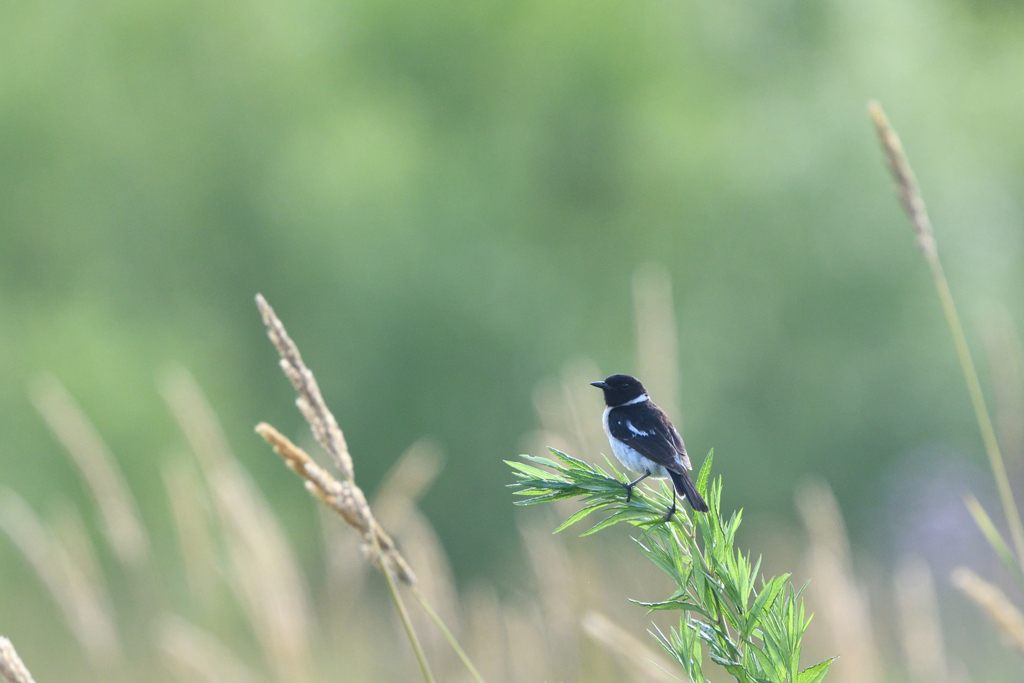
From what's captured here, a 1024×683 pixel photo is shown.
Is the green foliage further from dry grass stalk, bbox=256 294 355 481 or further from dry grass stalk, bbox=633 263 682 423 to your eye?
dry grass stalk, bbox=633 263 682 423

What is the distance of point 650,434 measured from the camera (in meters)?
1.71

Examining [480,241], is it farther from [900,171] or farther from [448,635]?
[448,635]

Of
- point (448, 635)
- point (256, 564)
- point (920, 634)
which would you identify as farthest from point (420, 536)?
point (448, 635)

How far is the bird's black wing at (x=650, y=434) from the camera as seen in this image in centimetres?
159

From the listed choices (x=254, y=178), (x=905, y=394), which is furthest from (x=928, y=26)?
(x=254, y=178)

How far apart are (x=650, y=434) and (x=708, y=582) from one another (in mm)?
799

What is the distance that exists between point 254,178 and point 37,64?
301 cm

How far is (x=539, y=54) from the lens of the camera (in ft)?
42.5

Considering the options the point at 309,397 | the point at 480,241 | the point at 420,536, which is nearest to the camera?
the point at 309,397

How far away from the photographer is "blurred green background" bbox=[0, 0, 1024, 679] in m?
11.6

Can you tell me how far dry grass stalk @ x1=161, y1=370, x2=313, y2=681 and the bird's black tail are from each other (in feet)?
4.12

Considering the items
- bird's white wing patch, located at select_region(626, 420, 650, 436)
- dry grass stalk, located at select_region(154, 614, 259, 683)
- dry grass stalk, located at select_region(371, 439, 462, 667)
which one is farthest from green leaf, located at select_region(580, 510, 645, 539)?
dry grass stalk, located at select_region(154, 614, 259, 683)

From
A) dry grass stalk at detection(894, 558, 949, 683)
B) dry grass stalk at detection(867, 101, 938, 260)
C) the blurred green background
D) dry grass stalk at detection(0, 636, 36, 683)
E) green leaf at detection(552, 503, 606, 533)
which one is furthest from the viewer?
the blurred green background

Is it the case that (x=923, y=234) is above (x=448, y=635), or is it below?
above
